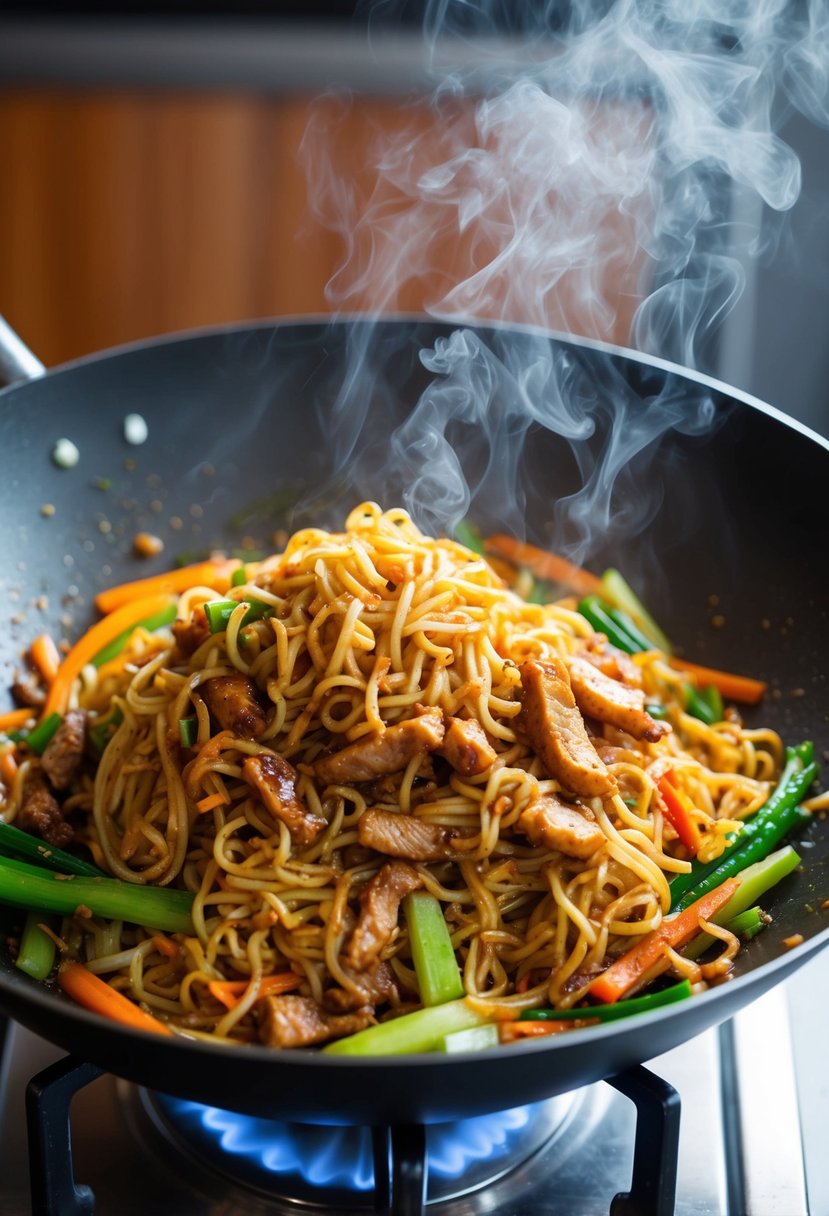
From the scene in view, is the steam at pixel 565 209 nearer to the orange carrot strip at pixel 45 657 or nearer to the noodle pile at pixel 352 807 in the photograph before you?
the noodle pile at pixel 352 807

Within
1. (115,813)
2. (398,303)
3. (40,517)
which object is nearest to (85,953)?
(115,813)

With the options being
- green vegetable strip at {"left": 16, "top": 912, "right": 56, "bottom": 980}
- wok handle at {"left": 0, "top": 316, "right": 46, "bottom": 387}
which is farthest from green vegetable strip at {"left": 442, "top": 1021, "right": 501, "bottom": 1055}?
wok handle at {"left": 0, "top": 316, "right": 46, "bottom": 387}

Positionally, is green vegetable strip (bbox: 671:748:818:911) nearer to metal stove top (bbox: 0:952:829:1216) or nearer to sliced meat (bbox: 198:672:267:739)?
metal stove top (bbox: 0:952:829:1216)

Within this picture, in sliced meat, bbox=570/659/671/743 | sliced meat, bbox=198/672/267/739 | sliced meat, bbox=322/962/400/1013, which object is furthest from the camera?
sliced meat, bbox=570/659/671/743

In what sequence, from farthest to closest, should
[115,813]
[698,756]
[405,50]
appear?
1. [405,50]
2. [698,756]
3. [115,813]

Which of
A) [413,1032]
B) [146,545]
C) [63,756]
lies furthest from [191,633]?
[413,1032]

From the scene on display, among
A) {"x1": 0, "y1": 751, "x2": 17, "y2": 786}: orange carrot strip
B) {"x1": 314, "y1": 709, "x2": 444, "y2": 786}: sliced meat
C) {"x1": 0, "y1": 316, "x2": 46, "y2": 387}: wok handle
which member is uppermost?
{"x1": 0, "y1": 316, "x2": 46, "y2": 387}: wok handle

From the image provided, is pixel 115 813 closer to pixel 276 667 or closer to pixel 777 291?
pixel 276 667
